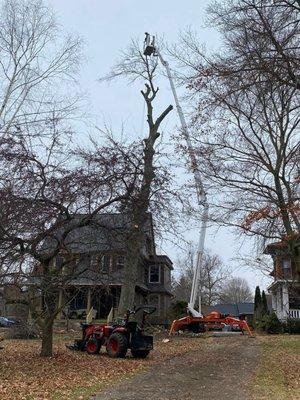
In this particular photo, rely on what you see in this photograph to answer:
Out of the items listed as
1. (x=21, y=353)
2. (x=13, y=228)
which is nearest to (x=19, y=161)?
(x=13, y=228)

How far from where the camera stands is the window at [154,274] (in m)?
45.6

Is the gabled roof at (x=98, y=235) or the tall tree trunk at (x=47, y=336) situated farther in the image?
the gabled roof at (x=98, y=235)

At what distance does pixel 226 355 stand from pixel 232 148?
27.0 ft

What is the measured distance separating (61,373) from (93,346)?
542 centimetres

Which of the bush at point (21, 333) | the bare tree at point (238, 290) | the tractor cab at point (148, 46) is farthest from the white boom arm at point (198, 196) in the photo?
the bare tree at point (238, 290)

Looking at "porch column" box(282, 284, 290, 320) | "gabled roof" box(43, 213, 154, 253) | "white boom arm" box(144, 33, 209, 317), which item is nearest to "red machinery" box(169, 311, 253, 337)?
"white boom arm" box(144, 33, 209, 317)

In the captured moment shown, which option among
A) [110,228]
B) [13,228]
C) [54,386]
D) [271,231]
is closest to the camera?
[54,386]

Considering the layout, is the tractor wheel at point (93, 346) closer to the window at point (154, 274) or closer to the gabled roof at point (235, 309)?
the window at point (154, 274)

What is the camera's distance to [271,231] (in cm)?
1873

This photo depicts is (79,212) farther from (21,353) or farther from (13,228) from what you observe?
(21,353)

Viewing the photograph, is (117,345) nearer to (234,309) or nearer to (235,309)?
(235,309)

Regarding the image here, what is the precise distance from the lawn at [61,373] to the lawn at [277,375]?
3153 millimetres

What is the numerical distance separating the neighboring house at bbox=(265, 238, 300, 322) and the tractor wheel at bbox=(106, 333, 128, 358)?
270 inches

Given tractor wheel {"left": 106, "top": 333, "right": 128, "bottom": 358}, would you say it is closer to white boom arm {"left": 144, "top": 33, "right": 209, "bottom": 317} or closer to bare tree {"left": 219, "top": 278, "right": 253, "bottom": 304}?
white boom arm {"left": 144, "top": 33, "right": 209, "bottom": 317}
